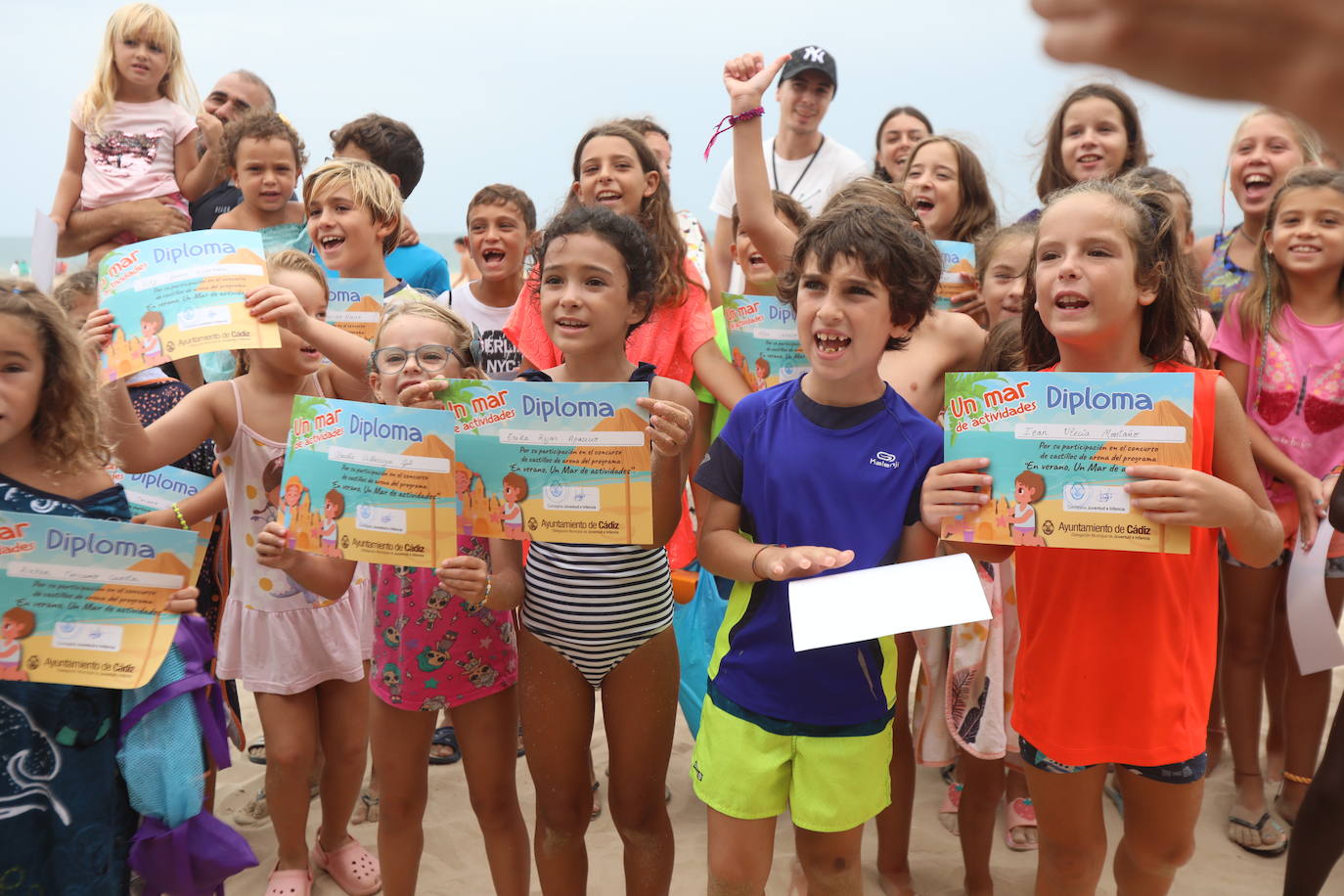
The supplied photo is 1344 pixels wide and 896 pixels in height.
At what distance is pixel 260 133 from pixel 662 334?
75.6 inches

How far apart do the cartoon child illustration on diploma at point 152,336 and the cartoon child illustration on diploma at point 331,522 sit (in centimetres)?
60

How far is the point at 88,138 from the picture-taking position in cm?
484

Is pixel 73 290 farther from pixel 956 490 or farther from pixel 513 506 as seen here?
pixel 956 490

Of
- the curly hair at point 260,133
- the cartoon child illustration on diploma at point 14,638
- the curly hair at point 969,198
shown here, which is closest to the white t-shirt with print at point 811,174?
the curly hair at point 969,198

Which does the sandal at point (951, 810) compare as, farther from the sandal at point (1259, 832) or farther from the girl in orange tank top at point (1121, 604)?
the girl in orange tank top at point (1121, 604)

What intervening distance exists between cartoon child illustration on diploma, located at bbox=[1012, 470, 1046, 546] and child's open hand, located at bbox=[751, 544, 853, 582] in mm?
358

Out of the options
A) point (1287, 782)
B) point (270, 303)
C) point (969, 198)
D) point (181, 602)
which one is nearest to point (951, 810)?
point (1287, 782)

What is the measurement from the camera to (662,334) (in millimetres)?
3578

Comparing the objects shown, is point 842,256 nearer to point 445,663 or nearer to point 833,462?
point 833,462

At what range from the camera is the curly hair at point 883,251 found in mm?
2365

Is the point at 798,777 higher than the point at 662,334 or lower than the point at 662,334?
lower

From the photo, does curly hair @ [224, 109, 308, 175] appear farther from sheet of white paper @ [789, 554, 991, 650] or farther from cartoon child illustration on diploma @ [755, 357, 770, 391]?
sheet of white paper @ [789, 554, 991, 650]

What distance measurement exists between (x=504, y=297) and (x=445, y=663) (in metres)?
2.02

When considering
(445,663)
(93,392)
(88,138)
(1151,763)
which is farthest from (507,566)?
(88,138)
